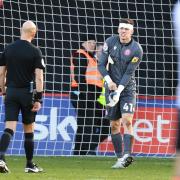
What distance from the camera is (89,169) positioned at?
10.2 metres

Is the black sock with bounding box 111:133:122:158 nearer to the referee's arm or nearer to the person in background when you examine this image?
the referee's arm

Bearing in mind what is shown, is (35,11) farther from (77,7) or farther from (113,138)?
Answer: (113,138)

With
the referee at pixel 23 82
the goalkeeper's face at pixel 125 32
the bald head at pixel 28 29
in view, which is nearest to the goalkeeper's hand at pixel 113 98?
the goalkeeper's face at pixel 125 32

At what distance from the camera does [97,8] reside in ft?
45.4

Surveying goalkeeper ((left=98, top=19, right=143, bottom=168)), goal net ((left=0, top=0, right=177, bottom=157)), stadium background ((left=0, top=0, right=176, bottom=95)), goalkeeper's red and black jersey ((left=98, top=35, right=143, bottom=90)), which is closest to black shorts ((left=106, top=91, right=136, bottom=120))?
goalkeeper ((left=98, top=19, right=143, bottom=168))

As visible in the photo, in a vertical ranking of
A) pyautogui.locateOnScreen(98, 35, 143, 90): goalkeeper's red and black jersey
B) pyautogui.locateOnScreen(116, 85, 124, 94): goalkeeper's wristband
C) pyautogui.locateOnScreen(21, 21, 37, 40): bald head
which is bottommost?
pyautogui.locateOnScreen(116, 85, 124, 94): goalkeeper's wristband

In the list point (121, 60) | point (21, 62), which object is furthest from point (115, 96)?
point (21, 62)

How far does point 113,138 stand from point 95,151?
2.19m

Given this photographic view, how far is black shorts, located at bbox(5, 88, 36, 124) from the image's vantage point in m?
9.23

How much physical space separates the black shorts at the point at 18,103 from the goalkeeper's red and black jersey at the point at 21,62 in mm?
71

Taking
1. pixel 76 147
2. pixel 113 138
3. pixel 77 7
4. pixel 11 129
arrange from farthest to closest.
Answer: pixel 77 7 → pixel 76 147 → pixel 113 138 → pixel 11 129

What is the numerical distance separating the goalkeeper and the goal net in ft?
7.20

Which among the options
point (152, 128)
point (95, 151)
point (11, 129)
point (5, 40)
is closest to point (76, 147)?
point (95, 151)

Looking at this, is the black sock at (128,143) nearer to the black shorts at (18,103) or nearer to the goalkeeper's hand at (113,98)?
the goalkeeper's hand at (113,98)
